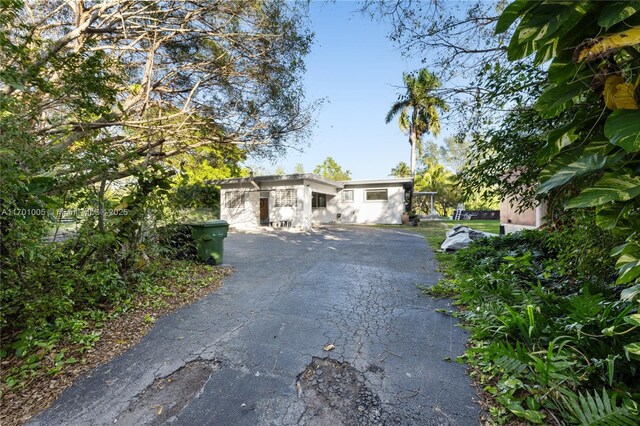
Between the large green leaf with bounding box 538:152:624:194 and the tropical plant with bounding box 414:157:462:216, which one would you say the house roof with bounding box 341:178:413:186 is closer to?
the tropical plant with bounding box 414:157:462:216

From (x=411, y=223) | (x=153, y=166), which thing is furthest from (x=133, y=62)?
(x=411, y=223)

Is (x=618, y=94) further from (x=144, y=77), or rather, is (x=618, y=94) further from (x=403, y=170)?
(x=403, y=170)

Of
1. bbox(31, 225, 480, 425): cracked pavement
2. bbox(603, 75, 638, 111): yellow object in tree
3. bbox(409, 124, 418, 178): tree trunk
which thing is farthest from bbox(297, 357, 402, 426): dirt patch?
bbox(409, 124, 418, 178): tree trunk

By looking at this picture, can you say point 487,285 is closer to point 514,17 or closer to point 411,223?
point 514,17

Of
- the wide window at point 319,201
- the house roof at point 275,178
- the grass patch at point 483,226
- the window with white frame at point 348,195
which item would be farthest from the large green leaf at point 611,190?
the wide window at point 319,201

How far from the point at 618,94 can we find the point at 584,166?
0.89ft

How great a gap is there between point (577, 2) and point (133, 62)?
29.1 ft

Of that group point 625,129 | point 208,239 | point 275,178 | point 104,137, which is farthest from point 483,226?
point 104,137

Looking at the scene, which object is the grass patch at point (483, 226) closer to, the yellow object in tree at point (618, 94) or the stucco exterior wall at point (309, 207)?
the stucco exterior wall at point (309, 207)

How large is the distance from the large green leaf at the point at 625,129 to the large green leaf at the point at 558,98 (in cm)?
22

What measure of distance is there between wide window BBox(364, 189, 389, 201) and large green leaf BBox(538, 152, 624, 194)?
61.2ft

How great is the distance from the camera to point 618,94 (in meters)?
1.02

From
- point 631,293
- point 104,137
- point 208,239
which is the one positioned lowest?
point 208,239

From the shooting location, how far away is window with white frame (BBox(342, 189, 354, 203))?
20.4 metres
